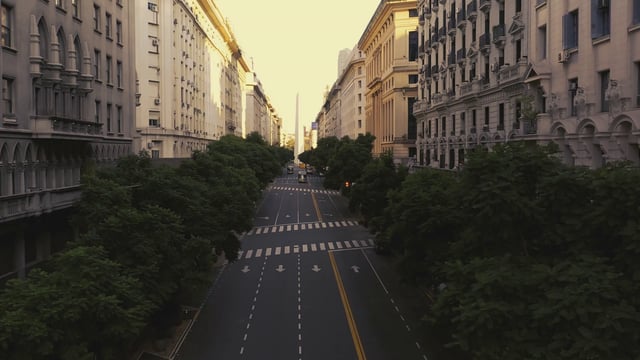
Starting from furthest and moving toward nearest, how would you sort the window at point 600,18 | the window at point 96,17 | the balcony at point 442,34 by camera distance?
the balcony at point 442,34 → the window at point 96,17 → the window at point 600,18

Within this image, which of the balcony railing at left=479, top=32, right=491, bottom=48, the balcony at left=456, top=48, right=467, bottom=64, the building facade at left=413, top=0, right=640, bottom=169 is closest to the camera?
the building facade at left=413, top=0, right=640, bottom=169

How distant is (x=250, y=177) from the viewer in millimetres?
58281

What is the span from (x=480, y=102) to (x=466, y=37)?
698 cm

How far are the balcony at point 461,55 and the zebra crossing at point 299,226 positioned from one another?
986 inches

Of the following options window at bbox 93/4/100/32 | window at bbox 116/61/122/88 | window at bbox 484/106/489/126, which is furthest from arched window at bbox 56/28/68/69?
window at bbox 484/106/489/126

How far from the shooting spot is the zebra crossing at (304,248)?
54809mm

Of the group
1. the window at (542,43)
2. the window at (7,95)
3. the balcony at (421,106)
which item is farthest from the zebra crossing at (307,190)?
the window at (7,95)

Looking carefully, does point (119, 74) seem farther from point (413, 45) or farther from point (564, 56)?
point (413, 45)

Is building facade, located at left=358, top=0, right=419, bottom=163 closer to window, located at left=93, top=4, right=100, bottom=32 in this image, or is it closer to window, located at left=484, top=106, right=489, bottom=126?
window, located at left=484, top=106, right=489, bottom=126

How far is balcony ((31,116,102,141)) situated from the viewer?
33.5m

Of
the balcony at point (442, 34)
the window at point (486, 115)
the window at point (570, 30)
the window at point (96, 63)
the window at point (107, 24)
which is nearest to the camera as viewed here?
the window at point (570, 30)

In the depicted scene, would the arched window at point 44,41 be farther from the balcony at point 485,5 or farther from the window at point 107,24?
the balcony at point 485,5

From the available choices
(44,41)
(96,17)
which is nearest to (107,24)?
(96,17)

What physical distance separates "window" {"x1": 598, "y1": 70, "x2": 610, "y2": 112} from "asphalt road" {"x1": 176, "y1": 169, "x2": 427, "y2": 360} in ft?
48.7
